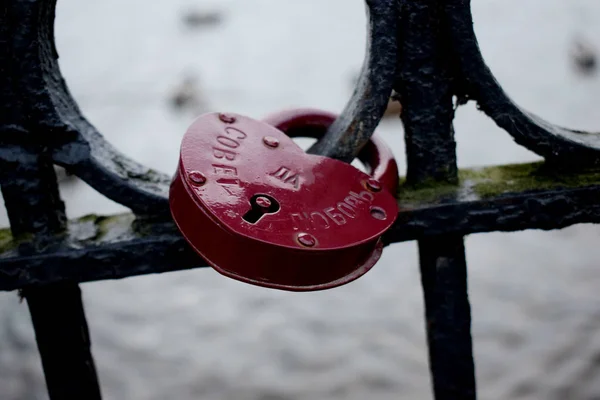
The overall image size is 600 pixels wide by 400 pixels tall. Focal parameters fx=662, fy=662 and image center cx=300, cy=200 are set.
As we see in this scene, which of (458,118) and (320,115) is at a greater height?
(320,115)

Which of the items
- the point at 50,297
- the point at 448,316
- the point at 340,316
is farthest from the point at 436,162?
the point at 340,316

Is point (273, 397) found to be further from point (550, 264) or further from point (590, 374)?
point (550, 264)

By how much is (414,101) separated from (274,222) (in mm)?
284

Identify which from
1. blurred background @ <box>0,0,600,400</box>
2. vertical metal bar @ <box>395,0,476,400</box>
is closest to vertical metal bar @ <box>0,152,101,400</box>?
vertical metal bar @ <box>395,0,476,400</box>

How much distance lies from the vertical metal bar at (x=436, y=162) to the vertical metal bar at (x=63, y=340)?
50cm

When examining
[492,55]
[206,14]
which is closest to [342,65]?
[492,55]

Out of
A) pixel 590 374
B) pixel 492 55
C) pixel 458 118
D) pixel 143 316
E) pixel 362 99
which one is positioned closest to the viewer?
pixel 362 99

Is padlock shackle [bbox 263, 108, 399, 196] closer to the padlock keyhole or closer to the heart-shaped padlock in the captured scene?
the heart-shaped padlock

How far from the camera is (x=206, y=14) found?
505 centimetres

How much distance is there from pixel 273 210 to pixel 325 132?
22cm

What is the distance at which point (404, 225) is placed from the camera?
2.89ft

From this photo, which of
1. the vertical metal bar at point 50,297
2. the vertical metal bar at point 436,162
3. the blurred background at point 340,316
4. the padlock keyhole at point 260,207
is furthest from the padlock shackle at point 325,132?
the blurred background at point 340,316

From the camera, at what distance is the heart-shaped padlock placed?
2.27 feet

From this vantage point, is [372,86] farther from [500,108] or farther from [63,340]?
[63,340]
